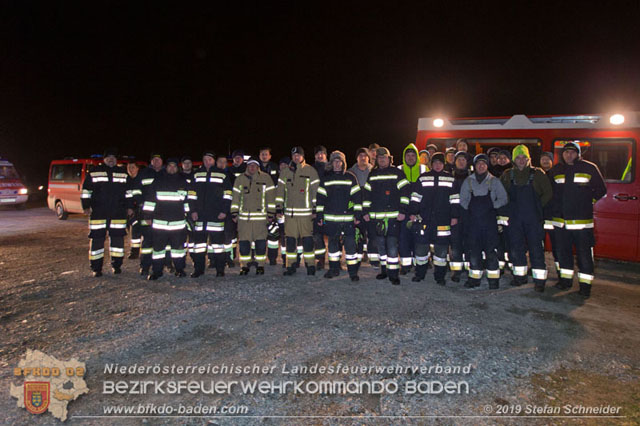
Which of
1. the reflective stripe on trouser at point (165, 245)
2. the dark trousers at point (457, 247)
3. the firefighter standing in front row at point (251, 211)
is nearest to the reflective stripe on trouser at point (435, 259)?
the dark trousers at point (457, 247)

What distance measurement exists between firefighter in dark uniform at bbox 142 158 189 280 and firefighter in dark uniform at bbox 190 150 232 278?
279mm

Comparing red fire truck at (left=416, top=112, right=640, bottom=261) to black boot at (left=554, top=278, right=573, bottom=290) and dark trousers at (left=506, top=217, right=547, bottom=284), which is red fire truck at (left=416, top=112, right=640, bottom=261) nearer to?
black boot at (left=554, top=278, right=573, bottom=290)

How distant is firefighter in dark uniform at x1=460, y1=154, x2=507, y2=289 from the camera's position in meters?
5.47

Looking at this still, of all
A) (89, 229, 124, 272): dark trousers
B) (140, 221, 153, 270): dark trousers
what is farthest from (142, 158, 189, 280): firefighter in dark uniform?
(89, 229, 124, 272): dark trousers

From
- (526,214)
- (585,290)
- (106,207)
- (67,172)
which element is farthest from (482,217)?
(67,172)

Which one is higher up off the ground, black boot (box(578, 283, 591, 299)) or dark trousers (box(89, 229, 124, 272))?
dark trousers (box(89, 229, 124, 272))

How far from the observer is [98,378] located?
3.01 m

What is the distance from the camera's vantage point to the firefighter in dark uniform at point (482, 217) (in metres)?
5.47

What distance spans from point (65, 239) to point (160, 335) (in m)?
7.50

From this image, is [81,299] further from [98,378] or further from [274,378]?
[274,378]

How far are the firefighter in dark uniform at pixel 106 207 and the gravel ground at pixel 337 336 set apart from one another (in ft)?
1.27

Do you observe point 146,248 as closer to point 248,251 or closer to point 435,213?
point 248,251

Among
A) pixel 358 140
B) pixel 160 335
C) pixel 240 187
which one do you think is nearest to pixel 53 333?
pixel 160 335

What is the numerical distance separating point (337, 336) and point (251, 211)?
304 centimetres
